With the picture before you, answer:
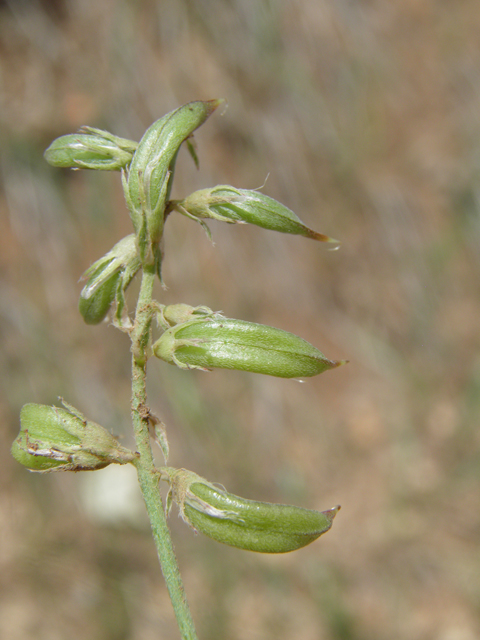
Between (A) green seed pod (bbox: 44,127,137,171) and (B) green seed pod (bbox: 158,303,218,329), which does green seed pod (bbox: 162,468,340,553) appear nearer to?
(B) green seed pod (bbox: 158,303,218,329)

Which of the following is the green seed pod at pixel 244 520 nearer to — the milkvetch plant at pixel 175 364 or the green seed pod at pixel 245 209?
the milkvetch plant at pixel 175 364

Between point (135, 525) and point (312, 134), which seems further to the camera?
point (312, 134)

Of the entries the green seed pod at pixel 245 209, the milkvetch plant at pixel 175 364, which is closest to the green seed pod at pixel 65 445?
the milkvetch plant at pixel 175 364

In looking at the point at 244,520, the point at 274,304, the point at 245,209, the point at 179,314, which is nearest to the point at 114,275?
the point at 179,314

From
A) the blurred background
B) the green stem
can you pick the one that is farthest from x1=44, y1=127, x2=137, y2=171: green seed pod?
the blurred background

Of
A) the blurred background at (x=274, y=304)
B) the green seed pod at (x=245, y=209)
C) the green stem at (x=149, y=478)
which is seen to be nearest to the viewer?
the green stem at (x=149, y=478)

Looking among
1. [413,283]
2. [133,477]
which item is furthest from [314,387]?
[133,477]

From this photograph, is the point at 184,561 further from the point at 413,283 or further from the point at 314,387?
the point at 413,283
